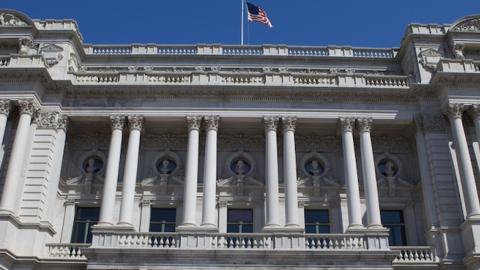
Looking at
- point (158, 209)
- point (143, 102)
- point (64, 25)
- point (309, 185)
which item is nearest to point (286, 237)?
point (309, 185)

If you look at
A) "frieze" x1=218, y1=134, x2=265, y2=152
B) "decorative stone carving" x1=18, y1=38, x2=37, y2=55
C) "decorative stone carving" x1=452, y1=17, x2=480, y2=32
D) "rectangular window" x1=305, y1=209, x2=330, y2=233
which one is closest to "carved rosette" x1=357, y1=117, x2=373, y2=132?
"rectangular window" x1=305, y1=209, x2=330, y2=233

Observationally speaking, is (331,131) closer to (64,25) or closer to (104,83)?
(104,83)

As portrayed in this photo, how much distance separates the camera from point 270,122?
3378cm

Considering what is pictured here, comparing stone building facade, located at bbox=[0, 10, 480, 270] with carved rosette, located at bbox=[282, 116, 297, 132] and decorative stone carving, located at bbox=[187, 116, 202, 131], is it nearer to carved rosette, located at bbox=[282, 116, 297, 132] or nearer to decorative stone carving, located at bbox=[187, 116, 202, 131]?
carved rosette, located at bbox=[282, 116, 297, 132]

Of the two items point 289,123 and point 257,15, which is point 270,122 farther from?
point 257,15

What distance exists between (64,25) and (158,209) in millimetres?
13558

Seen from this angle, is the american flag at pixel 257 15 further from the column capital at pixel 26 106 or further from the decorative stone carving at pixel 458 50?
the column capital at pixel 26 106

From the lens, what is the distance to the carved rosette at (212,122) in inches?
1325

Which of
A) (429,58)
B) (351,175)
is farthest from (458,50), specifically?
(351,175)

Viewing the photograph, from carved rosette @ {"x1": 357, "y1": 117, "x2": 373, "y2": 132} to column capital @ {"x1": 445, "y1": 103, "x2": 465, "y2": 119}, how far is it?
14.6 feet

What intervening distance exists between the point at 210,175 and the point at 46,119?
403 inches

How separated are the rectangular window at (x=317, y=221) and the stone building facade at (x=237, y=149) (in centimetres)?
8

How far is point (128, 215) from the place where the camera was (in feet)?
101

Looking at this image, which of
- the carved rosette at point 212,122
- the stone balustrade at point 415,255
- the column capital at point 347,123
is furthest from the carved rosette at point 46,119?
the stone balustrade at point 415,255
